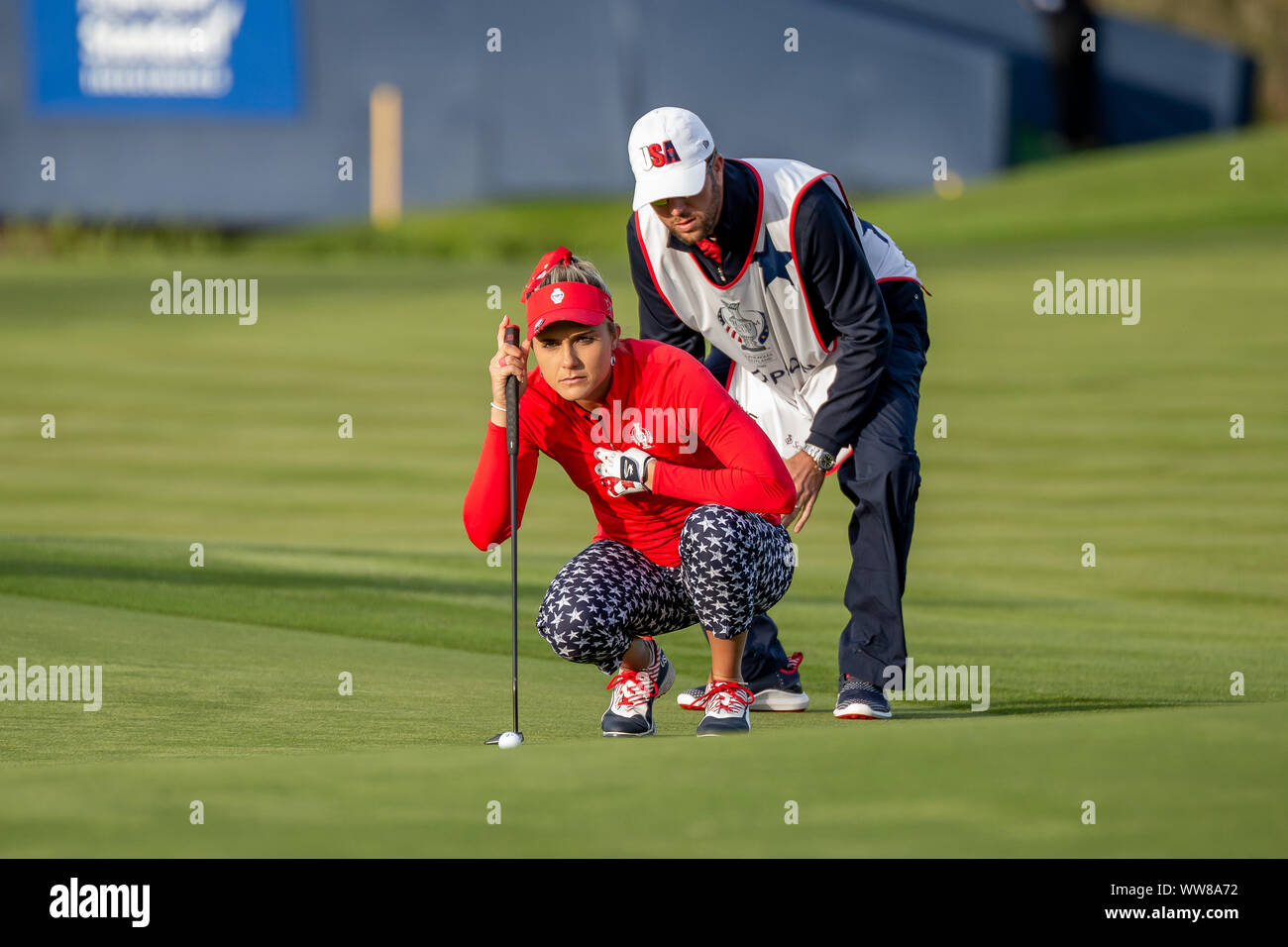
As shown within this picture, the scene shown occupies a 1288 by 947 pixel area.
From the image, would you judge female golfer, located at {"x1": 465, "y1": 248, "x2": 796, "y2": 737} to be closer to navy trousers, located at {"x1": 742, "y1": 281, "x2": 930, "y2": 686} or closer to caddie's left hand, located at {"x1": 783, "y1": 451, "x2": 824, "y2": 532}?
caddie's left hand, located at {"x1": 783, "y1": 451, "x2": 824, "y2": 532}

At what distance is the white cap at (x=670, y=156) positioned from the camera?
5.68 metres

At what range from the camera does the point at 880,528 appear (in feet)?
20.3

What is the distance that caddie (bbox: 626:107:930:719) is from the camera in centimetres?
593

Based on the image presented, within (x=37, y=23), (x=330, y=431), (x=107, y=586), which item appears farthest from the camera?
(x=37, y=23)

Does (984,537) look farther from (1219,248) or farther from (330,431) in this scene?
(1219,248)

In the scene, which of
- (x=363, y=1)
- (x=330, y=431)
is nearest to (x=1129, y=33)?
(x=363, y=1)

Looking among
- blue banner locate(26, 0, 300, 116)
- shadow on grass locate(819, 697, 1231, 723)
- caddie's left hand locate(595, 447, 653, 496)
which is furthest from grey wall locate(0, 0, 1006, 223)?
caddie's left hand locate(595, 447, 653, 496)

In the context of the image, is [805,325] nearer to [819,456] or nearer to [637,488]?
[819,456]

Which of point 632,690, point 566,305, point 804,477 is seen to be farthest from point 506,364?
point 804,477

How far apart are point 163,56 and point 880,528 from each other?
28621mm

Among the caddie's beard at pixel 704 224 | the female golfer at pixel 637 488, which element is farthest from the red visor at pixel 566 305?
the caddie's beard at pixel 704 224

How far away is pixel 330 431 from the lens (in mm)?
16078

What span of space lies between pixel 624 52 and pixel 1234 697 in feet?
90.3

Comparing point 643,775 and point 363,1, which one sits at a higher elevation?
point 363,1
